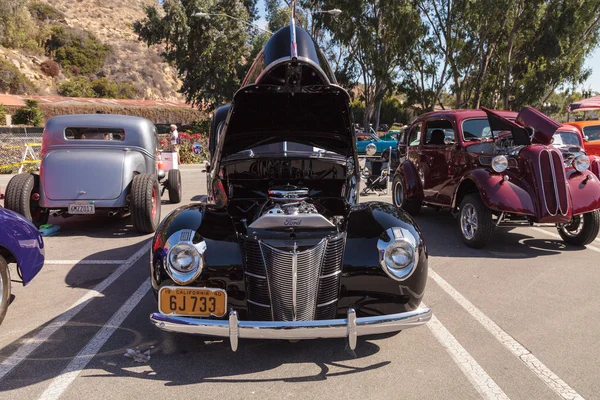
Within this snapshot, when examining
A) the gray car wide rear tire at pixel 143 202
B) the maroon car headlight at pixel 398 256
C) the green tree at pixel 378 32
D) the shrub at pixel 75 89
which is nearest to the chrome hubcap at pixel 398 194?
the gray car wide rear tire at pixel 143 202

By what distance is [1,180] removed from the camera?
13617 millimetres

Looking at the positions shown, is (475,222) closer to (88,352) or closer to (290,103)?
(290,103)

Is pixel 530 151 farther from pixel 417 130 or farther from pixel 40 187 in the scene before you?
pixel 40 187

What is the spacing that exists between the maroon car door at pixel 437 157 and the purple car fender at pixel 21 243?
5.48 m

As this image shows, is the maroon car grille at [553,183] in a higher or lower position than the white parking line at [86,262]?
higher

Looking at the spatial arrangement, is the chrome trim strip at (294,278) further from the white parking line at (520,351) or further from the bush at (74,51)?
the bush at (74,51)

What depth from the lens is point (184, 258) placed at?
294cm

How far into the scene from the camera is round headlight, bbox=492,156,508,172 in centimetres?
580

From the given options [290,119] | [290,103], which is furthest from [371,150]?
[290,103]

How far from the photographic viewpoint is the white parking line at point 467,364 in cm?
275

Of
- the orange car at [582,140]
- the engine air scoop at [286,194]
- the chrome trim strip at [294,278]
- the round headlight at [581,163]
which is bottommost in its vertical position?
the chrome trim strip at [294,278]

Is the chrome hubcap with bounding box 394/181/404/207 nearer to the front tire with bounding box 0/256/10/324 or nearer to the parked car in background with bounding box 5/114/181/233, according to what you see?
the parked car in background with bounding box 5/114/181/233

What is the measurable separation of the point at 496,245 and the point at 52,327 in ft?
18.0

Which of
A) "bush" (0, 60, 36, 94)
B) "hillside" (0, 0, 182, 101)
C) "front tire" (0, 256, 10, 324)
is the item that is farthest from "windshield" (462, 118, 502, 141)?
"hillside" (0, 0, 182, 101)
